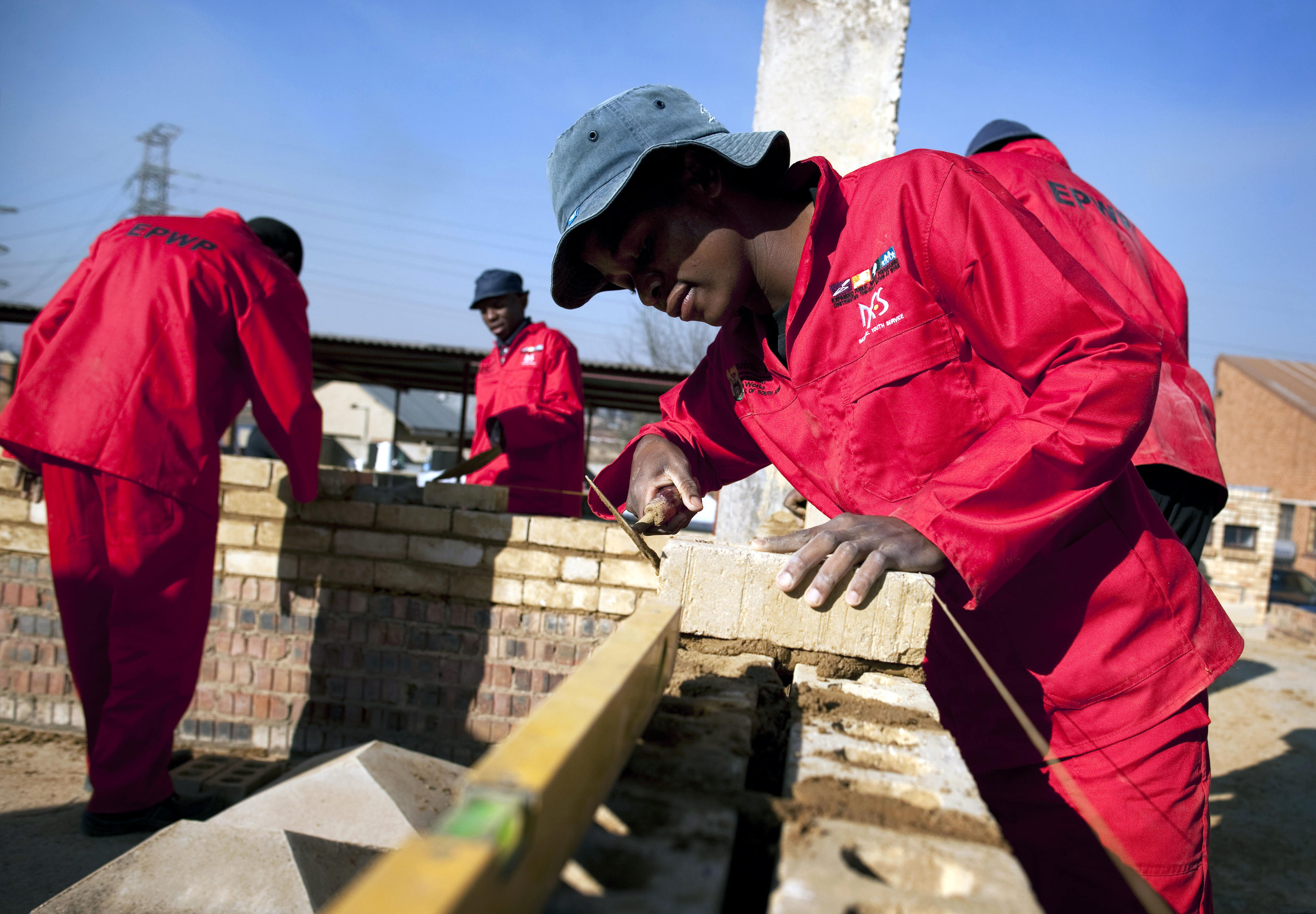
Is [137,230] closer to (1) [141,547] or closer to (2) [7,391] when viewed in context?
(1) [141,547]

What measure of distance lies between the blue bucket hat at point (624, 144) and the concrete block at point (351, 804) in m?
2.02

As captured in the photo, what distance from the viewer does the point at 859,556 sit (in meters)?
1.38

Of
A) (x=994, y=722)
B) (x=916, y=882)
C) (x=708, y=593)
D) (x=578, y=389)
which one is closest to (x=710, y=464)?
(x=708, y=593)

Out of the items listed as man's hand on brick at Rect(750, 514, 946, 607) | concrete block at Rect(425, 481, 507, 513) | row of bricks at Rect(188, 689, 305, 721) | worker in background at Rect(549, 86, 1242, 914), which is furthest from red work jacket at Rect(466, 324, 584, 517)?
man's hand on brick at Rect(750, 514, 946, 607)

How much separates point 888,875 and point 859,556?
1.95 ft

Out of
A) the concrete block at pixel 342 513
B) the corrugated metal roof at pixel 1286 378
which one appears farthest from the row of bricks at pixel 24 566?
the corrugated metal roof at pixel 1286 378

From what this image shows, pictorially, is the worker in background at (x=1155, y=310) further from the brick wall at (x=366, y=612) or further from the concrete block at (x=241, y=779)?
the concrete block at (x=241, y=779)

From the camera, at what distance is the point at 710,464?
2.33 metres

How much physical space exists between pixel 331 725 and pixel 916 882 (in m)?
4.21

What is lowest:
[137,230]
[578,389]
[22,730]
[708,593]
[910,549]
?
[22,730]

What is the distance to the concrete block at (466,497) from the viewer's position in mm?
Answer: 4316

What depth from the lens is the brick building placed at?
26.8m

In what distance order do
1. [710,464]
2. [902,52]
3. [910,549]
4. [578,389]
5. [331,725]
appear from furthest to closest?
1. [578,389]
2. [902,52]
3. [331,725]
4. [710,464]
5. [910,549]

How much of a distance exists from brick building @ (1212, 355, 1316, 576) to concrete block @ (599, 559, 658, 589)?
88.4 ft
